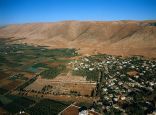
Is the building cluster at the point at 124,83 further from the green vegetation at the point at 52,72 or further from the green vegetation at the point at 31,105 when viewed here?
the green vegetation at the point at 31,105

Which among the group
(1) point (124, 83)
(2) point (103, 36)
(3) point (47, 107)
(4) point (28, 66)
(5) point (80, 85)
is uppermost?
(2) point (103, 36)

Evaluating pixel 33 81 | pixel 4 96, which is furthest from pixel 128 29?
pixel 4 96

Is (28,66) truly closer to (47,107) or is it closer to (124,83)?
(47,107)

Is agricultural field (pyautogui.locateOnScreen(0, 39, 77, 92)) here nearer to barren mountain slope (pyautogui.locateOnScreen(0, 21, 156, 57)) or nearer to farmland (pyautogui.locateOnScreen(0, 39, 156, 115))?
farmland (pyautogui.locateOnScreen(0, 39, 156, 115))

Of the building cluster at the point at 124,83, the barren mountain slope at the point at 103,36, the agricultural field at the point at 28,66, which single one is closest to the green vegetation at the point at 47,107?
the building cluster at the point at 124,83

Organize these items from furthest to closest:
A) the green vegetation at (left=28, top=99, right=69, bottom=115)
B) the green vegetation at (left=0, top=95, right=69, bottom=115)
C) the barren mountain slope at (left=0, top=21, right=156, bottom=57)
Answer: the barren mountain slope at (left=0, top=21, right=156, bottom=57) → the green vegetation at (left=0, top=95, right=69, bottom=115) → the green vegetation at (left=28, top=99, right=69, bottom=115)

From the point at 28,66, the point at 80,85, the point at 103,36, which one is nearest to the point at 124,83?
the point at 80,85

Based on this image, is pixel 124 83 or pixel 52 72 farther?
pixel 52 72

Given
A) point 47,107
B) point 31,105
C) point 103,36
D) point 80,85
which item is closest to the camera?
point 47,107

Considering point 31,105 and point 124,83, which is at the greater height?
point 124,83

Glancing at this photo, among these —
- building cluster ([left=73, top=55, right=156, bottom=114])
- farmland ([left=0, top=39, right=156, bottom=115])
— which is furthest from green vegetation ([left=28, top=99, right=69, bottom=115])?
building cluster ([left=73, top=55, right=156, bottom=114])
